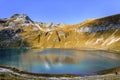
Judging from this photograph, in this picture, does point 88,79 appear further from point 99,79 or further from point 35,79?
point 35,79

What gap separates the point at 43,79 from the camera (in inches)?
2781

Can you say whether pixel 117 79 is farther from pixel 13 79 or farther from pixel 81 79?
pixel 13 79

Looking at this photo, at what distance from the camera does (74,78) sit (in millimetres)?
72438

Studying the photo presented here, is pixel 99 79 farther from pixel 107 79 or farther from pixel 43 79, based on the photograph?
pixel 43 79

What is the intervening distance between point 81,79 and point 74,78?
3021 mm

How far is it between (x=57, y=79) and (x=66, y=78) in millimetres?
3460

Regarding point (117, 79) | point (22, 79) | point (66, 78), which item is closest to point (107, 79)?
point (117, 79)

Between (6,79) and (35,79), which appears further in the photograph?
(35,79)

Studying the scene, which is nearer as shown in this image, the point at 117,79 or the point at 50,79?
the point at 117,79

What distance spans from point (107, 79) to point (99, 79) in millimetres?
2889

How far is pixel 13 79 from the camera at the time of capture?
67562 millimetres

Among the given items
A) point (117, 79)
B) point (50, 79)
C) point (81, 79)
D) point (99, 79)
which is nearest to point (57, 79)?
point (50, 79)

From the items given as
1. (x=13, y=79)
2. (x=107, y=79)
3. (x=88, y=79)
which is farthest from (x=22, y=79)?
(x=107, y=79)

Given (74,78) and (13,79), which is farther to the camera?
(74,78)
